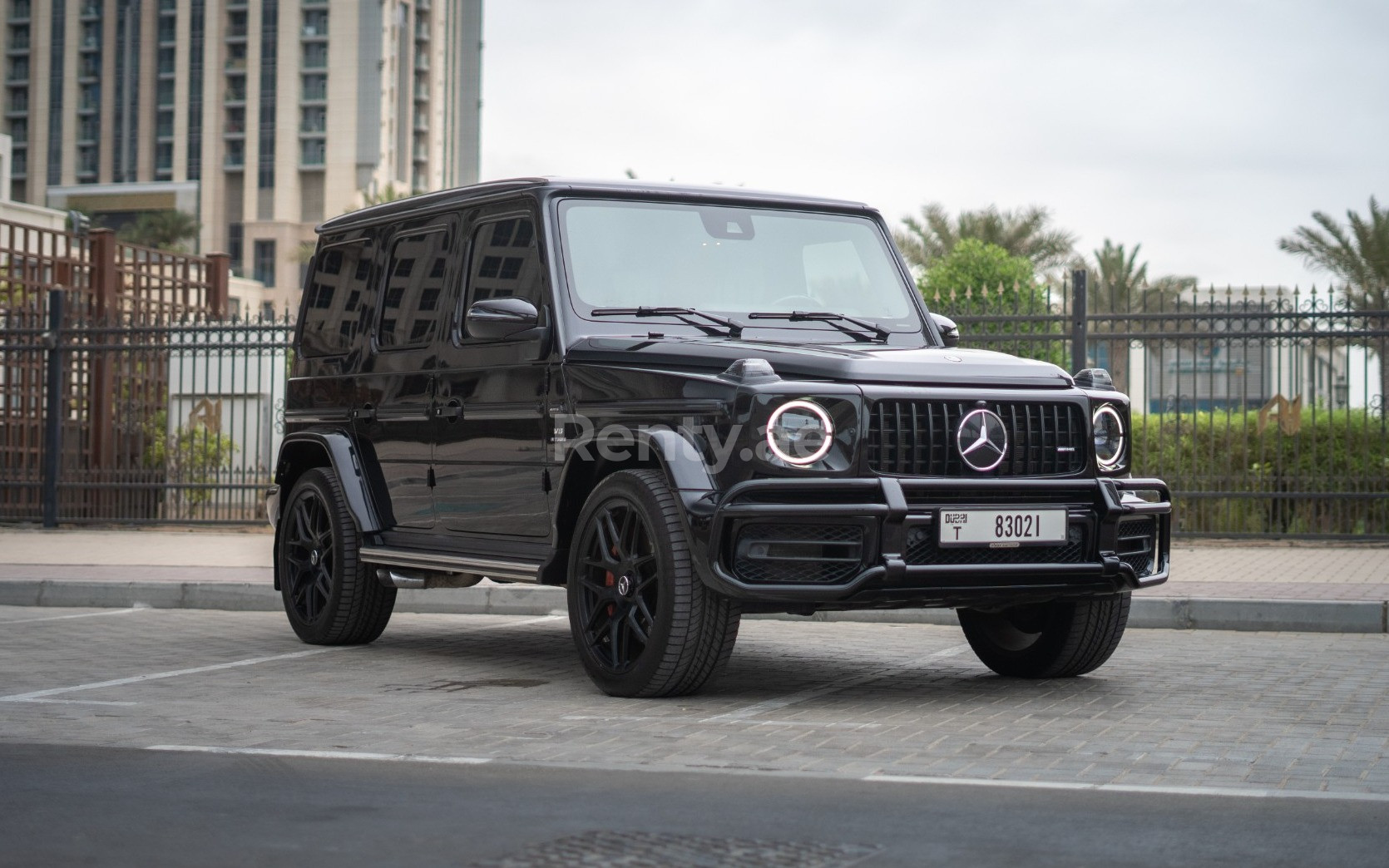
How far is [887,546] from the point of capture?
6555 mm

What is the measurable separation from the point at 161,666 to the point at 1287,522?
1080cm

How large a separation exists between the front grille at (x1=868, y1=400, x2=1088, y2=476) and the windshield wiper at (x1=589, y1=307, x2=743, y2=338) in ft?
3.42

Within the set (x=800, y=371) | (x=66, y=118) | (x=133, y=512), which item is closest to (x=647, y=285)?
(x=800, y=371)

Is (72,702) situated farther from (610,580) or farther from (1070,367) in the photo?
(1070,367)

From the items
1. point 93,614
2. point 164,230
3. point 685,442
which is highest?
point 164,230

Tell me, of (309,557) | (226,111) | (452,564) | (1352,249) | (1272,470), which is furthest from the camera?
(226,111)

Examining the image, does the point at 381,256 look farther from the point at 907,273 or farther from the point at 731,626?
the point at 731,626

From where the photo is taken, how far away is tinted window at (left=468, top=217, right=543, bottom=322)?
7.76 metres

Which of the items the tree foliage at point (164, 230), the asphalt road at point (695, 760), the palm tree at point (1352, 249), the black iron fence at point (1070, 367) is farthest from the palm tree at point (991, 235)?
the tree foliage at point (164, 230)

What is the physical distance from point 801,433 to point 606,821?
2275mm

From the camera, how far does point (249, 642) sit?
970 centimetres

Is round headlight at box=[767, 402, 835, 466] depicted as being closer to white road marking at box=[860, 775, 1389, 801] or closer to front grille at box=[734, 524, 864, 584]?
front grille at box=[734, 524, 864, 584]

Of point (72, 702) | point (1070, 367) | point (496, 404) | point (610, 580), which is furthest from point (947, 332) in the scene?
point (1070, 367)

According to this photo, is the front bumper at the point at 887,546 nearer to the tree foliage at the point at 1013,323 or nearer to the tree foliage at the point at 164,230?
the tree foliage at the point at 1013,323
